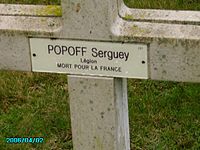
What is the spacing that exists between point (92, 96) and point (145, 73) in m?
0.23

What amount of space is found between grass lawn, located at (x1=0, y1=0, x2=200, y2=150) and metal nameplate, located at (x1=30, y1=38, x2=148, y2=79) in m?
1.21

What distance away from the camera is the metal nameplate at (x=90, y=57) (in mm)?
2225

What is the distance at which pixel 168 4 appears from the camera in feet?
15.2

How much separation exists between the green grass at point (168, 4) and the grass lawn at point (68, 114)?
829mm

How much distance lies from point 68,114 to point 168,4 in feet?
4.59

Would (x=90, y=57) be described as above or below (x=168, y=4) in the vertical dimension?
above

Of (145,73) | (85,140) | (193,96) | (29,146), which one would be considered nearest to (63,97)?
(29,146)

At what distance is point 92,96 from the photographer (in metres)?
2.34

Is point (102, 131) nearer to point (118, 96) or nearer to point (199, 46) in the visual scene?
point (118, 96)
